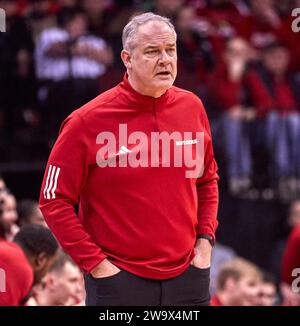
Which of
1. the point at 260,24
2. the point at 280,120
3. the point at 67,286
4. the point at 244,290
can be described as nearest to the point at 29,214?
the point at 67,286

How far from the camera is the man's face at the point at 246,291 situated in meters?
7.63

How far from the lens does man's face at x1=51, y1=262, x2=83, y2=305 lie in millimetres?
6648

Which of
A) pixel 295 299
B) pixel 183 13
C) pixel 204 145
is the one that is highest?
pixel 183 13

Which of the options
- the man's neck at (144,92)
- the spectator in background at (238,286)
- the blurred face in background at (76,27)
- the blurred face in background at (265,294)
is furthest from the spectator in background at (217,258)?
the man's neck at (144,92)

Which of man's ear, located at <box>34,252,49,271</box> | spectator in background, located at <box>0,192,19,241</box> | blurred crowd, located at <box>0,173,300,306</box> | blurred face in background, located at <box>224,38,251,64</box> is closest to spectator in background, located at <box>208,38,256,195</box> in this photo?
blurred face in background, located at <box>224,38,251,64</box>

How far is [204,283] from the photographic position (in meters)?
5.18

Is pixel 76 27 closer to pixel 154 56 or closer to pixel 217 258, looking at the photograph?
pixel 217 258

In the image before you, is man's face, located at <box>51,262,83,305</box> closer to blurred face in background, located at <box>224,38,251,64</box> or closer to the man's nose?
the man's nose

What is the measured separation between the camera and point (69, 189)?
199 inches

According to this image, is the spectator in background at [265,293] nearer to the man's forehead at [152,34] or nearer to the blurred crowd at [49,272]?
the blurred crowd at [49,272]

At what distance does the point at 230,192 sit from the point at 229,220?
29 centimetres

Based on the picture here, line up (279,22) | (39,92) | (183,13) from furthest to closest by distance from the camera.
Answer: (279,22), (183,13), (39,92)

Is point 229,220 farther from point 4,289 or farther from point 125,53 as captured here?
point 125,53
